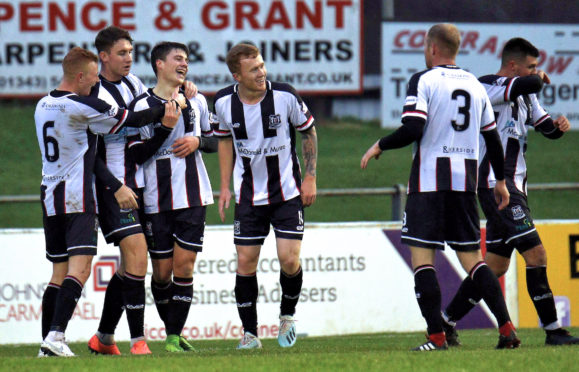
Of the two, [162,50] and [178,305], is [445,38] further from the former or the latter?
[178,305]

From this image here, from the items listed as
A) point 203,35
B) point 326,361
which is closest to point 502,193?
point 326,361

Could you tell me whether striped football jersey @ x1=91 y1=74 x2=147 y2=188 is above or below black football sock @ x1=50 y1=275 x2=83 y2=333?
above

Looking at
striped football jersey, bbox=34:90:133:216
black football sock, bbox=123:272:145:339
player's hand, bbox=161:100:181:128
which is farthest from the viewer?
black football sock, bbox=123:272:145:339

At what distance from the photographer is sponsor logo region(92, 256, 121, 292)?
413 inches

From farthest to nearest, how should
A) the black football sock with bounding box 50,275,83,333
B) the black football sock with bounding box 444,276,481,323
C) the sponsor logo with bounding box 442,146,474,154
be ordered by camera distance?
the black football sock with bounding box 444,276,481,323
the black football sock with bounding box 50,275,83,333
the sponsor logo with bounding box 442,146,474,154

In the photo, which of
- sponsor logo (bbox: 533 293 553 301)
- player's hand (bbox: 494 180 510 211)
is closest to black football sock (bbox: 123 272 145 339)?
player's hand (bbox: 494 180 510 211)

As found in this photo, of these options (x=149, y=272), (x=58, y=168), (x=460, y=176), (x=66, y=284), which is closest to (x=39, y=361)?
(x=66, y=284)

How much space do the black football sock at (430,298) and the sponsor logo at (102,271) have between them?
4689 mm

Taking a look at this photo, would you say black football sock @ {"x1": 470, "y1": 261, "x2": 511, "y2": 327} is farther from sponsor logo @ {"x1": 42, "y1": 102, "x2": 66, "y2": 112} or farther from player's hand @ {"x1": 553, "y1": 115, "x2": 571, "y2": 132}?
sponsor logo @ {"x1": 42, "y1": 102, "x2": 66, "y2": 112}

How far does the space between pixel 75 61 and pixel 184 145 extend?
99cm

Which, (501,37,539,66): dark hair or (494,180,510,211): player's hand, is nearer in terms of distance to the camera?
(494,180,510,211): player's hand

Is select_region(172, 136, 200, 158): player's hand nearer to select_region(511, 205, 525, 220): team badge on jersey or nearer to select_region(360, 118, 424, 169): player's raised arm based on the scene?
select_region(360, 118, 424, 169): player's raised arm

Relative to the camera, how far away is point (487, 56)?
20.0 meters

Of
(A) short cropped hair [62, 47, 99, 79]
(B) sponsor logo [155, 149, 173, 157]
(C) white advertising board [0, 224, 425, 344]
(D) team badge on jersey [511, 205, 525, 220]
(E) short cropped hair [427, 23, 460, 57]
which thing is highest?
(E) short cropped hair [427, 23, 460, 57]
